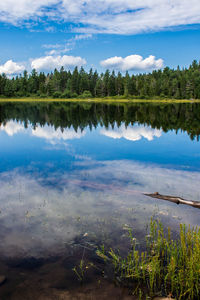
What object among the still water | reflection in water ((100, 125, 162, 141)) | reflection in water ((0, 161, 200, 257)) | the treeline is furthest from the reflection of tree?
the treeline

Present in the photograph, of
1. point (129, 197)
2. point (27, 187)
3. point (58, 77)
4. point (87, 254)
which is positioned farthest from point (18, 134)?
point (58, 77)

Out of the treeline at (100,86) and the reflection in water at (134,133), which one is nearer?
the reflection in water at (134,133)

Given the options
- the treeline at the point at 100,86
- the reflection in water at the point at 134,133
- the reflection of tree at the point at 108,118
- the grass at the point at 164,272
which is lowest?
the grass at the point at 164,272

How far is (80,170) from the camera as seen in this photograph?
58.7 feet

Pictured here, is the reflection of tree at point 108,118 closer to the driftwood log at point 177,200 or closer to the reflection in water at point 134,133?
the reflection in water at point 134,133

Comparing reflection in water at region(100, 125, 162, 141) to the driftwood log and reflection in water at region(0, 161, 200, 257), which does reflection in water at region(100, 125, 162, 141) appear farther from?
the driftwood log

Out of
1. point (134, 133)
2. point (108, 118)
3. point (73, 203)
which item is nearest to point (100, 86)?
point (108, 118)

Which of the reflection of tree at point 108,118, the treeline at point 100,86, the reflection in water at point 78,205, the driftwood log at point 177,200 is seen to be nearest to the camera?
the reflection in water at point 78,205

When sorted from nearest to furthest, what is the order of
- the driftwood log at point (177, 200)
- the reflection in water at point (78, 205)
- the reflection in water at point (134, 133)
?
the reflection in water at point (78, 205), the driftwood log at point (177, 200), the reflection in water at point (134, 133)

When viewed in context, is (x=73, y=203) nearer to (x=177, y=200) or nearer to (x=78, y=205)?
(x=78, y=205)

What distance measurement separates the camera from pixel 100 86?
175625 millimetres

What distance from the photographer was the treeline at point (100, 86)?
160500 millimetres

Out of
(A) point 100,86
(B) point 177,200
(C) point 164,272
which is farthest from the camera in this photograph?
(A) point 100,86

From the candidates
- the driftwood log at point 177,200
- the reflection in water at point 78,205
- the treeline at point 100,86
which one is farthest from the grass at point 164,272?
the treeline at point 100,86
